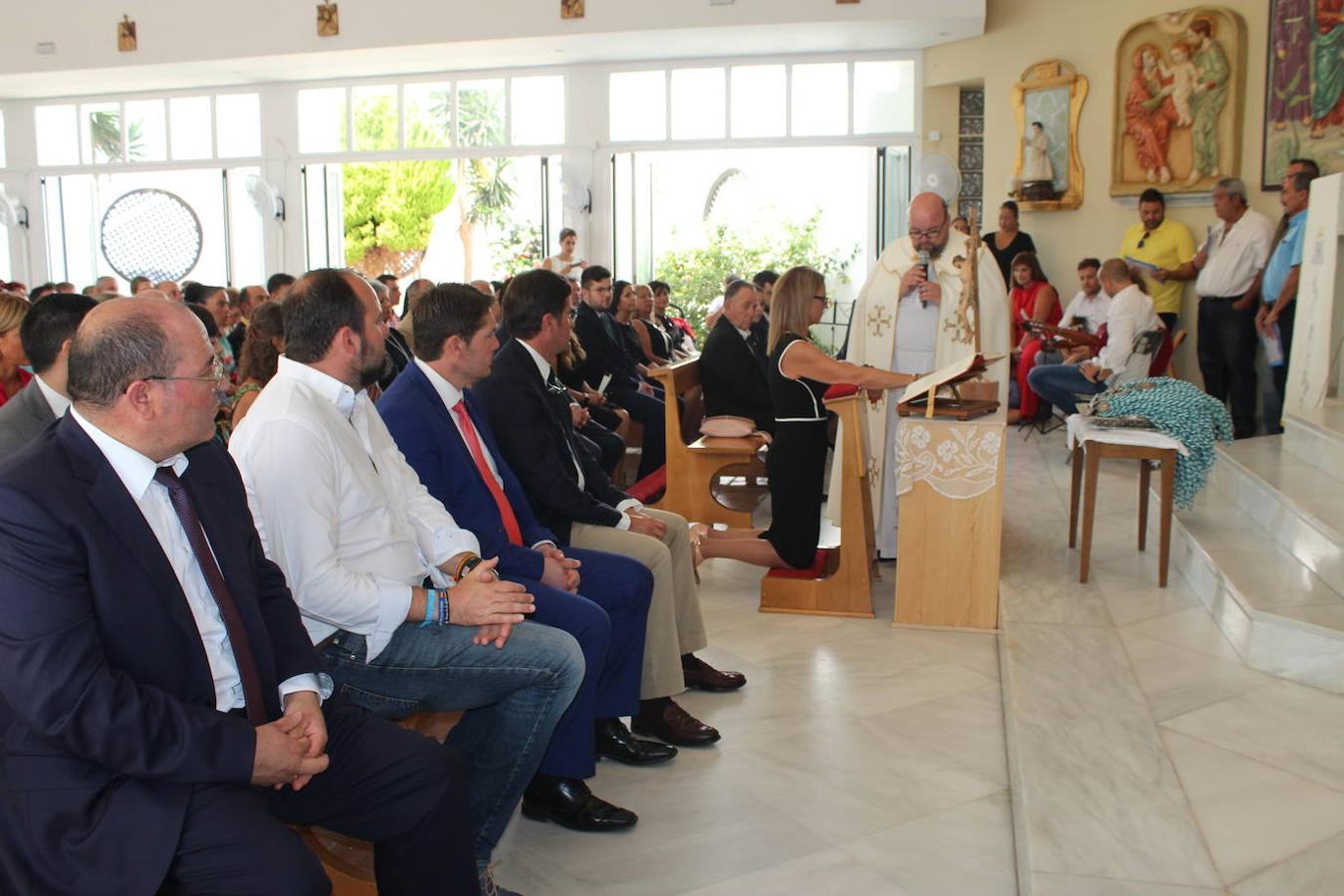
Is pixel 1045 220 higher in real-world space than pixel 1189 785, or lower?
higher

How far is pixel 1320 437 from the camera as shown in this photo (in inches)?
206

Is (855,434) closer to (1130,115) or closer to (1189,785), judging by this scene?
(1189,785)

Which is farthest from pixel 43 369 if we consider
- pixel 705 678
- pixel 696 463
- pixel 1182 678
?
pixel 696 463

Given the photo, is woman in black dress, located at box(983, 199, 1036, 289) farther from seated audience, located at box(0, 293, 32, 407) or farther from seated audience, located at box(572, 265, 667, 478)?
seated audience, located at box(0, 293, 32, 407)

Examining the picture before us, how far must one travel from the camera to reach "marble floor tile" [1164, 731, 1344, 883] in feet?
8.04

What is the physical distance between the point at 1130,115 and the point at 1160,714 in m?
7.46

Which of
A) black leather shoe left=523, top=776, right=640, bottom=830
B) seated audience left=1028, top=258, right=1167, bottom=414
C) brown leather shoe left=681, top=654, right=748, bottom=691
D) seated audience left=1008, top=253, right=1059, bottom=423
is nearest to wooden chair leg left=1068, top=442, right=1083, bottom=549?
brown leather shoe left=681, top=654, right=748, bottom=691

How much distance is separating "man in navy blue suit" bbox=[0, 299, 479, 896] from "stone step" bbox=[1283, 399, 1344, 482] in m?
4.39

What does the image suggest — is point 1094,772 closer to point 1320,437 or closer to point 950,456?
point 950,456

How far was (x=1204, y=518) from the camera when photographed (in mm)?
4973

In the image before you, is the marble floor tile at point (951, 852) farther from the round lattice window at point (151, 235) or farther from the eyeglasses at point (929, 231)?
the round lattice window at point (151, 235)

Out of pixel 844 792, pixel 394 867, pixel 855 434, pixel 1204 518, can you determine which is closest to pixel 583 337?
pixel 855 434

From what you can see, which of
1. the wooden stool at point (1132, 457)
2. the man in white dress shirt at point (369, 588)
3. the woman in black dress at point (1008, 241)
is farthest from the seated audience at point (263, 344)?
the woman in black dress at point (1008, 241)

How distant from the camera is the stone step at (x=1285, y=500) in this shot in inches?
161
